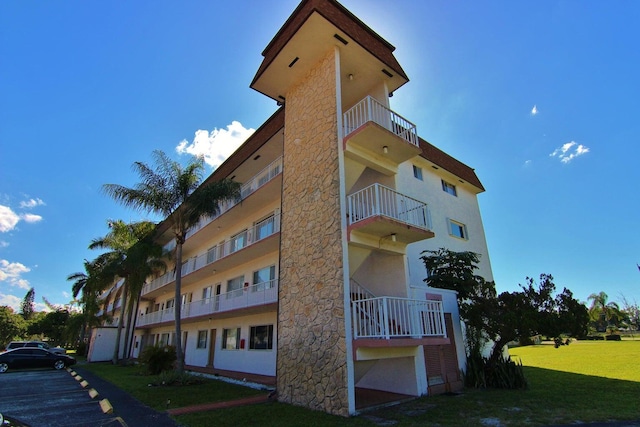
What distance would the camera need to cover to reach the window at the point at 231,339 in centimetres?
1809

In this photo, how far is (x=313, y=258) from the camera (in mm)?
10695

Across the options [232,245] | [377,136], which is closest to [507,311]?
[377,136]

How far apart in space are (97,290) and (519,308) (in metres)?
35.6

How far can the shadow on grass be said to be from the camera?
7477 mm

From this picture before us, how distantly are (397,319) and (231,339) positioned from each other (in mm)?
12042

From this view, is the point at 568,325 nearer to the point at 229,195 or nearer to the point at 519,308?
the point at 519,308

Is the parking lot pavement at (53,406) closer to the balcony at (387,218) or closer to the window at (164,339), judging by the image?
the balcony at (387,218)

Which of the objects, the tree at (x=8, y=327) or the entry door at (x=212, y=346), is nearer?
the entry door at (x=212, y=346)

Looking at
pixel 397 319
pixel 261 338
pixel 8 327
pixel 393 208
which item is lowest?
pixel 261 338

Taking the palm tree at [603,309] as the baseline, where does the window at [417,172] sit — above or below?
above

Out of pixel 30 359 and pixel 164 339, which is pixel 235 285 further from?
pixel 30 359

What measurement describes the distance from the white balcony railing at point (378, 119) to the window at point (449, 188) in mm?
7749

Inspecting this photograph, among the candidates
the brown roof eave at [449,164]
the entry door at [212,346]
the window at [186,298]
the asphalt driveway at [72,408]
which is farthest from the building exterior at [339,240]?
the window at [186,298]

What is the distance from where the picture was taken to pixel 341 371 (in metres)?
8.63
